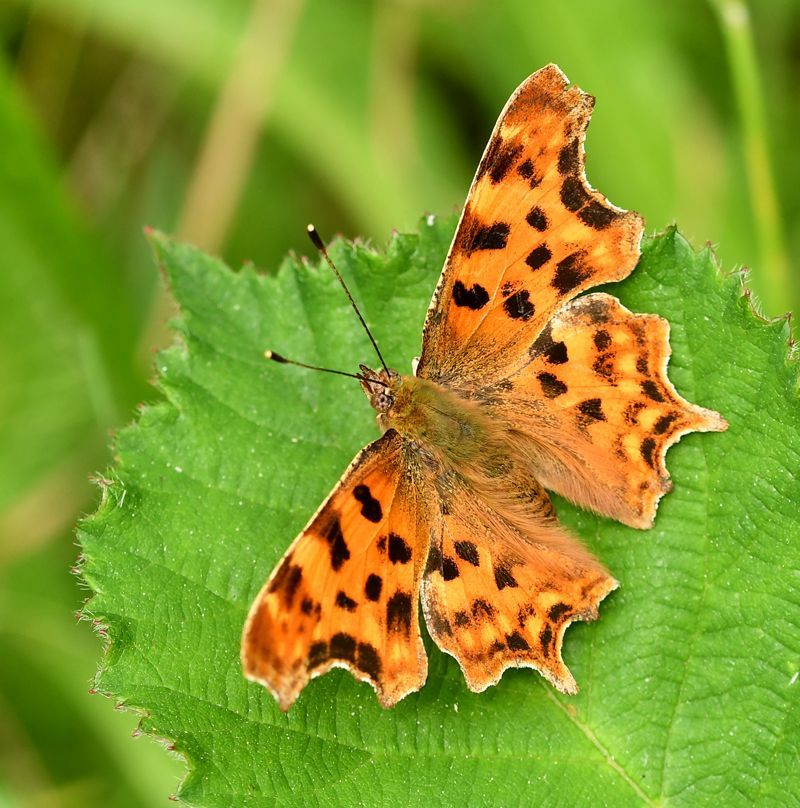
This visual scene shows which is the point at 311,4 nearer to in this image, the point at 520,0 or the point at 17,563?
the point at 520,0

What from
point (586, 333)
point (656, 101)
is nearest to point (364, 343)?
point (586, 333)

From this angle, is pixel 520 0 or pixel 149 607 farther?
pixel 520 0

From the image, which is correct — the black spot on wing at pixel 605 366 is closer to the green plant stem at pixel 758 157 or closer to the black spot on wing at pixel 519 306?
the black spot on wing at pixel 519 306

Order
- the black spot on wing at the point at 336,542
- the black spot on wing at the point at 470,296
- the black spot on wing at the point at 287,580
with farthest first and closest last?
the black spot on wing at the point at 470,296
the black spot on wing at the point at 336,542
the black spot on wing at the point at 287,580

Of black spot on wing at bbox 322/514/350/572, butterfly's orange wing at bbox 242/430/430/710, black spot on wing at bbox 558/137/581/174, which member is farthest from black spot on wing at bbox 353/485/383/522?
black spot on wing at bbox 558/137/581/174

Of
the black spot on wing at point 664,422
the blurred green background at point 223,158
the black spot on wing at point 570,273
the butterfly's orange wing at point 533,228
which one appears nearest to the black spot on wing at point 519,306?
the butterfly's orange wing at point 533,228

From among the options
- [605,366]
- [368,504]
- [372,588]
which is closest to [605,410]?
[605,366]
